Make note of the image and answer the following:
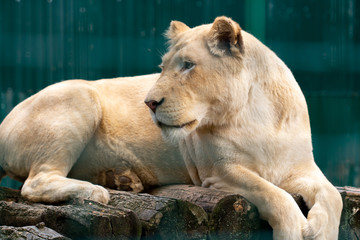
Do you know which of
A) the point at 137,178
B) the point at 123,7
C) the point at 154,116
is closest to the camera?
the point at 154,116

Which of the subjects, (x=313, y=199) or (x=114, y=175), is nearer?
(x=313, y=199)

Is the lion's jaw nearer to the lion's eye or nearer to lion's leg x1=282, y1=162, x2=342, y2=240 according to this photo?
the lion's eye

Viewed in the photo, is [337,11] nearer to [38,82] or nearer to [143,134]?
[143,134]

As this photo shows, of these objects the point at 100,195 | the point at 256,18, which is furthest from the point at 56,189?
the point at 256,18

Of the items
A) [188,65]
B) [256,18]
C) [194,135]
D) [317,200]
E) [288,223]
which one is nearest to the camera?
[288,223]

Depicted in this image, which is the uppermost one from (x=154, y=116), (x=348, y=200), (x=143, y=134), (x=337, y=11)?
(x=337, y=11)

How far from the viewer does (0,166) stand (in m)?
4.07

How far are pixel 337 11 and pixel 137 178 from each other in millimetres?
2371

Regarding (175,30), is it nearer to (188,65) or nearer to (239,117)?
(188,65)

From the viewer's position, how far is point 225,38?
3488 millimetres

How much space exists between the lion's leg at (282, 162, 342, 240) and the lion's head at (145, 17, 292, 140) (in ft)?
1.67

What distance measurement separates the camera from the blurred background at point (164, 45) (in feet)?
14.9

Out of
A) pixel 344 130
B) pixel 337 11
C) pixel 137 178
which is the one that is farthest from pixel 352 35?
pixel 137 178

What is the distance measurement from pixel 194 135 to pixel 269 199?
0.75 m
